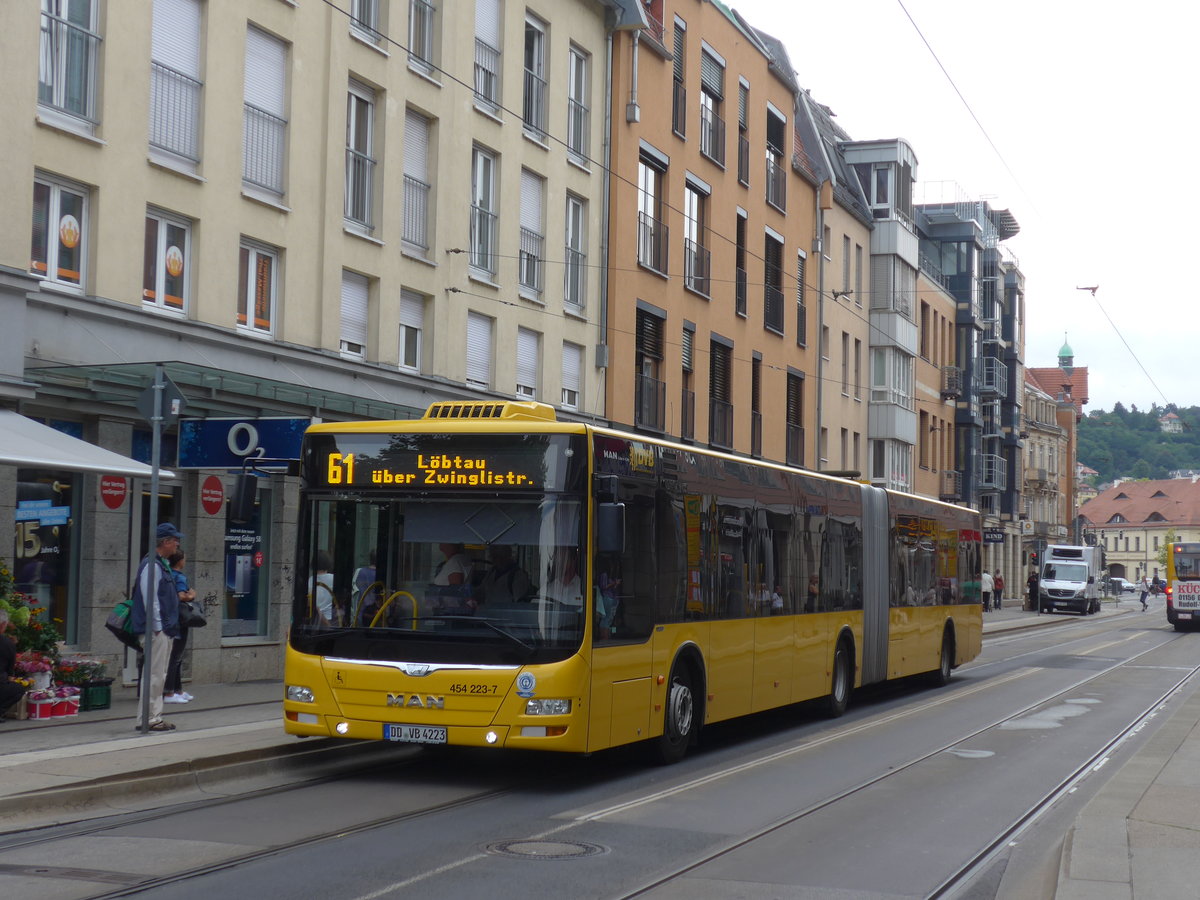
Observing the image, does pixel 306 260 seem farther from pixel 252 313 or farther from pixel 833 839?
pixel 833 839

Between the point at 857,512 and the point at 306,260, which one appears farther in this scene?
the point at 306,260

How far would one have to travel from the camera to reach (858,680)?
1953 centimetres

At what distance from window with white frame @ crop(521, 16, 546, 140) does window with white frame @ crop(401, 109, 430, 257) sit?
3.56m

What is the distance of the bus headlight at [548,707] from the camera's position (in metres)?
11.4

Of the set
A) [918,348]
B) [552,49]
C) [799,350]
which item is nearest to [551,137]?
[552,49]

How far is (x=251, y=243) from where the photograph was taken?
70.1ft

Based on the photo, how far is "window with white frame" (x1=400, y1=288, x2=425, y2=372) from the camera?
82.3 feet

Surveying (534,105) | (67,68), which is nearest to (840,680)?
(67,68)

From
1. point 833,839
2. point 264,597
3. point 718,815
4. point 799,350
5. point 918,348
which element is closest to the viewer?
point 833,839

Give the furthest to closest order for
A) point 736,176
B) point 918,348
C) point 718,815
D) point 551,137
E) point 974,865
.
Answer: point 918,348 < point 736,176 < point 551,137 < point 718,815 < point 974,865

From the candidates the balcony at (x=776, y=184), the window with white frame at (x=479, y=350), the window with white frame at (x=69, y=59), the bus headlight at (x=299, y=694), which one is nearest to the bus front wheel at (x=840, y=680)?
the bus headlight at (x=299, y=694)

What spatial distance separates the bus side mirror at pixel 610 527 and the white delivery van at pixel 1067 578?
194 ft

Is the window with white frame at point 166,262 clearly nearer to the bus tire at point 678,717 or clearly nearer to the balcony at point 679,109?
the bus tire at point 678,717

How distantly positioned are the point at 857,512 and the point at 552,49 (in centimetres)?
1329
